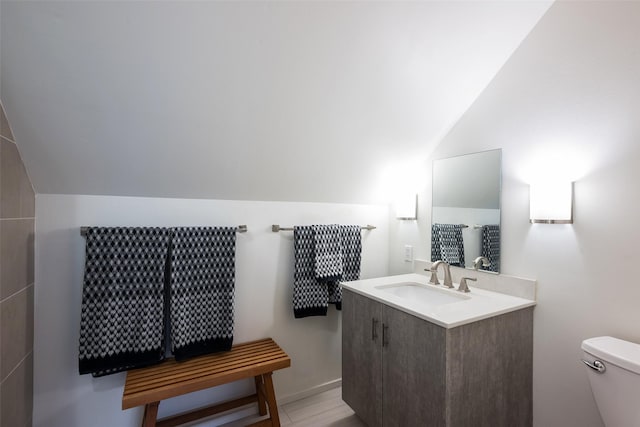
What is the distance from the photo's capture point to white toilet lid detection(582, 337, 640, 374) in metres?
1.05

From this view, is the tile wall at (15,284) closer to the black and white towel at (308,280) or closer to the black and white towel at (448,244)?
the black and white towel at (308,280)

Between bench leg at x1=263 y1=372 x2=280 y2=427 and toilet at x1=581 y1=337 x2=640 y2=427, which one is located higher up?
toilet at x1=581 y1=337 x2=640 y2=427

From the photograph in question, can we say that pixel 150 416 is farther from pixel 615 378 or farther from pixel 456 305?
pixel 615 378

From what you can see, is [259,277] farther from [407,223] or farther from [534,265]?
[534,265]

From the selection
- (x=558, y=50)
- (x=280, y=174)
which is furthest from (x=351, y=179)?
(x=558, y=50)

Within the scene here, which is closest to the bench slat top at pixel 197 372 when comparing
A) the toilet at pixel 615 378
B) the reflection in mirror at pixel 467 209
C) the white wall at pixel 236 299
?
the white wall at pixel 236 299

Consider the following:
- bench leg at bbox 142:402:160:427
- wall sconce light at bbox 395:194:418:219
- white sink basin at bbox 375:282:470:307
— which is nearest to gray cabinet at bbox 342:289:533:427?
white sink basin at bbox 375:282:470:307

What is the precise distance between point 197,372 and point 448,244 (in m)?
1.74

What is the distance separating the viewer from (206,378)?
5.07 ft

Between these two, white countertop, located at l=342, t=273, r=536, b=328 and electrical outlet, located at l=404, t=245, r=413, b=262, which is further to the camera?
electrical outlet, located at l=404, t=245, r=413, b=262

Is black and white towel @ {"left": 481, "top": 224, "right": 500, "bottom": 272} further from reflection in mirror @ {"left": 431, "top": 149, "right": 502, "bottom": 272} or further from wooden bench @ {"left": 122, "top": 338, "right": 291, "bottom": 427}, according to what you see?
wooden bench @ {"left": 122, "top": 338, "right": 291, "bottom": 427}

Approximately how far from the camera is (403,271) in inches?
95.7

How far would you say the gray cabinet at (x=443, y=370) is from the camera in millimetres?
1293

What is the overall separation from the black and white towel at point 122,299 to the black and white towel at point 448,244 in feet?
5.82
